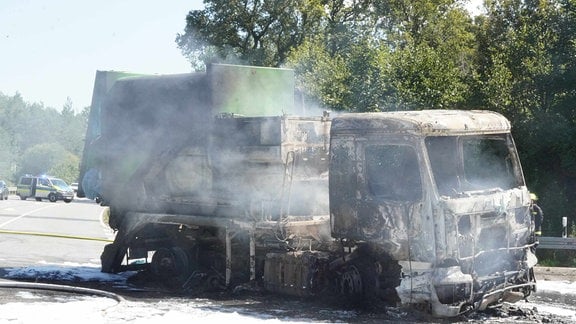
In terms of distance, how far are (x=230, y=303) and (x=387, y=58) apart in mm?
12690

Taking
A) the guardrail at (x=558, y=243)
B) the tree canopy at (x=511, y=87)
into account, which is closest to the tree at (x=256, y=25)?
the tree canopy at (x=511, y=87)

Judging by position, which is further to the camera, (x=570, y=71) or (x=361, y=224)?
(x=570, y=71)

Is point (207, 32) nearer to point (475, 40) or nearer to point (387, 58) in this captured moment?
point (475, 40)

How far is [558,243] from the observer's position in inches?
593

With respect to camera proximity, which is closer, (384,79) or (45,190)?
(384,79)

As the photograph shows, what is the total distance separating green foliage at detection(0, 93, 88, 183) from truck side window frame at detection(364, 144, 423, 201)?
373ft

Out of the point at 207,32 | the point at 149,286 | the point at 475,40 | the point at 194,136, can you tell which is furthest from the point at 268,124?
the point at 207,32

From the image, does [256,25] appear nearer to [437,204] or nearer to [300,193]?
[300,193]

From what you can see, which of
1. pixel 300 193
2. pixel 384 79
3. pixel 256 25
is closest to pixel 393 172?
pixel 300 193

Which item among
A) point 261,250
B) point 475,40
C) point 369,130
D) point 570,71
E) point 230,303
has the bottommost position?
point 230,303

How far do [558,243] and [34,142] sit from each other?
167224 mm

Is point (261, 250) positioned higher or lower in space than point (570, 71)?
lower

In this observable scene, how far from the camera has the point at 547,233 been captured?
21219mm

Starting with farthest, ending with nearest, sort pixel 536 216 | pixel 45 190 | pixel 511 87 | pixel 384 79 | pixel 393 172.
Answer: pixel 45 190
pixel 511 87
pixel 384 79
pixel 536 216
pixel 393 172
